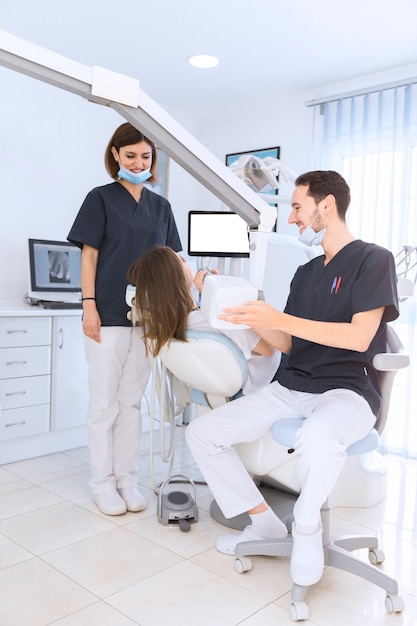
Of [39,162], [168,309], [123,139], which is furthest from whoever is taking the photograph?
[39,162]

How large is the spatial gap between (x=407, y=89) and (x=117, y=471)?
247 cm

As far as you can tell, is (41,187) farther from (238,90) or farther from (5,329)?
(238,90)

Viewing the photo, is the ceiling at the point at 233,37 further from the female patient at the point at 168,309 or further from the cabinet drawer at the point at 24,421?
the cabinet drawer at the point at 24,421

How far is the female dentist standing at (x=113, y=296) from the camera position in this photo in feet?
6.80

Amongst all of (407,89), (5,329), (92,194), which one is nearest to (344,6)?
(407,89)

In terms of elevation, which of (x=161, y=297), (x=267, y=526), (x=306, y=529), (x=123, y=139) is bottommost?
(x=267, y=526)

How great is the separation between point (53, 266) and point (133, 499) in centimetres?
150

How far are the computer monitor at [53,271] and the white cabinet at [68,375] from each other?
31 centimetres

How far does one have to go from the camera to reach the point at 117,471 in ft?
7.34

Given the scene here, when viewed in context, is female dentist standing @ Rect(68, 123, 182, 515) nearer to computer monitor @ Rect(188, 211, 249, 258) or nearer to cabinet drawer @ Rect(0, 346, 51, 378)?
cabinet drawer @ Rect(0, 346, 51, 378)

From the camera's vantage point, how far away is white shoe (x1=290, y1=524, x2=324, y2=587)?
1.42m

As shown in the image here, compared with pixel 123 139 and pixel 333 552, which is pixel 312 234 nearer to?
pixel 123 139

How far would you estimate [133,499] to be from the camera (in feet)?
7.02

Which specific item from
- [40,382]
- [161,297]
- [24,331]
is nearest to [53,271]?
[24,331]
